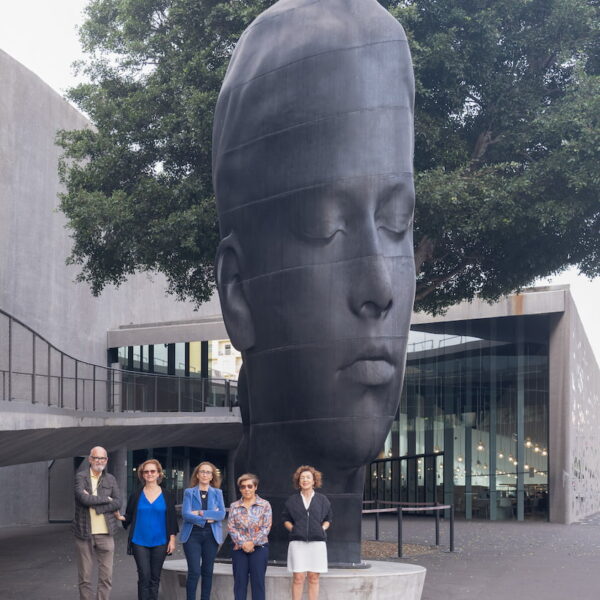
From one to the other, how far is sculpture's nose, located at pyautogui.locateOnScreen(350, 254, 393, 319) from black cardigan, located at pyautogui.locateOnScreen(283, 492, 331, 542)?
241 centimetres

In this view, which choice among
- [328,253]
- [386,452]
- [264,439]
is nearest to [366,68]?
[328,253]

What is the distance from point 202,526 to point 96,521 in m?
1.04

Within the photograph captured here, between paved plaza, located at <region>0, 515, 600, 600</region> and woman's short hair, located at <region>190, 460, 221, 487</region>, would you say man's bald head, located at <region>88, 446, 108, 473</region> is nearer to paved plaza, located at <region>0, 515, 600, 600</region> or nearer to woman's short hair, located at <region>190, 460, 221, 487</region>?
woman's short hair, located at <region>190, 460, 221, 487</region>

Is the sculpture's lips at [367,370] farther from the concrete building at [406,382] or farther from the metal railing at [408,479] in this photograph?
the metal railing at [408,479]

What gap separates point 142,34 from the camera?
21016 mm

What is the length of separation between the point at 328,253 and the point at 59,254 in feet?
65.3

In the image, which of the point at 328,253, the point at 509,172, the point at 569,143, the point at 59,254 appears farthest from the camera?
the point at 59,254

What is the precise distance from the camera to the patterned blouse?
9125 mm

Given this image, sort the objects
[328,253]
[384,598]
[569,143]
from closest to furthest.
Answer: [384,598]
[328,253]
[569,143]

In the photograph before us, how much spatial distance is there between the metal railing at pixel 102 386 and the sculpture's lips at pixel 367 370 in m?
11.7

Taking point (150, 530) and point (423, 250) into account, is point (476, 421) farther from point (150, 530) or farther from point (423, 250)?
point (150, 530)

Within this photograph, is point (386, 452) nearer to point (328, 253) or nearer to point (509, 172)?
point (509, 172)

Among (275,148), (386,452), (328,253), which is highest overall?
(275,148)

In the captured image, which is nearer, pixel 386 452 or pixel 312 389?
pixel 312 389
